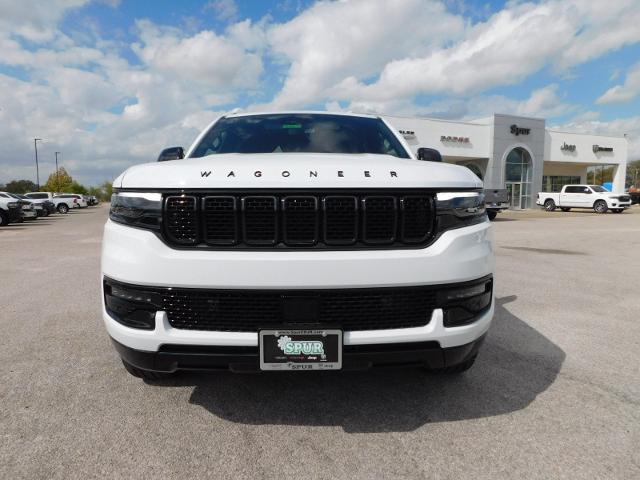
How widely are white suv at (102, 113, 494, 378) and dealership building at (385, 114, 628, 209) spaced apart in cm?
3085

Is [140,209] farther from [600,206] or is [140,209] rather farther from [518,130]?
[518,130]

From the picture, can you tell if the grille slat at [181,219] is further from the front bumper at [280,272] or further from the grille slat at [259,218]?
the grille slat at [259,218]

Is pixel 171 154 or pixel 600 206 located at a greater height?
pixel 171 154

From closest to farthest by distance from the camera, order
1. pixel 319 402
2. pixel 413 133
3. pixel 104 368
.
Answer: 1. pixel 319 402
2. pixel 104 368
3. pixel 413 133

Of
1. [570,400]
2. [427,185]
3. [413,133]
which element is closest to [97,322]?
[427,185]

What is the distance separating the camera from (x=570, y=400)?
2621mm

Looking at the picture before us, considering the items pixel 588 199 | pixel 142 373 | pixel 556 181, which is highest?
pixel 556 181

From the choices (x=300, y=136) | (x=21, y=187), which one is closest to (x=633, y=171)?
(x=300, y=136)

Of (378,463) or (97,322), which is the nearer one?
(378,463)

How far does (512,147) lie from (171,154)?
38.8m

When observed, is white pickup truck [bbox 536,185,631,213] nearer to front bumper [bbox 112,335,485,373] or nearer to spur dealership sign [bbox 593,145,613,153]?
spur dealership sign [bbox 593,145,613,153]

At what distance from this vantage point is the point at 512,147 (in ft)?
122

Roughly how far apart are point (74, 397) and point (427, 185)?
237 centimetres

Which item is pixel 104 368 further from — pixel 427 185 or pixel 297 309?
pixel 427 185
